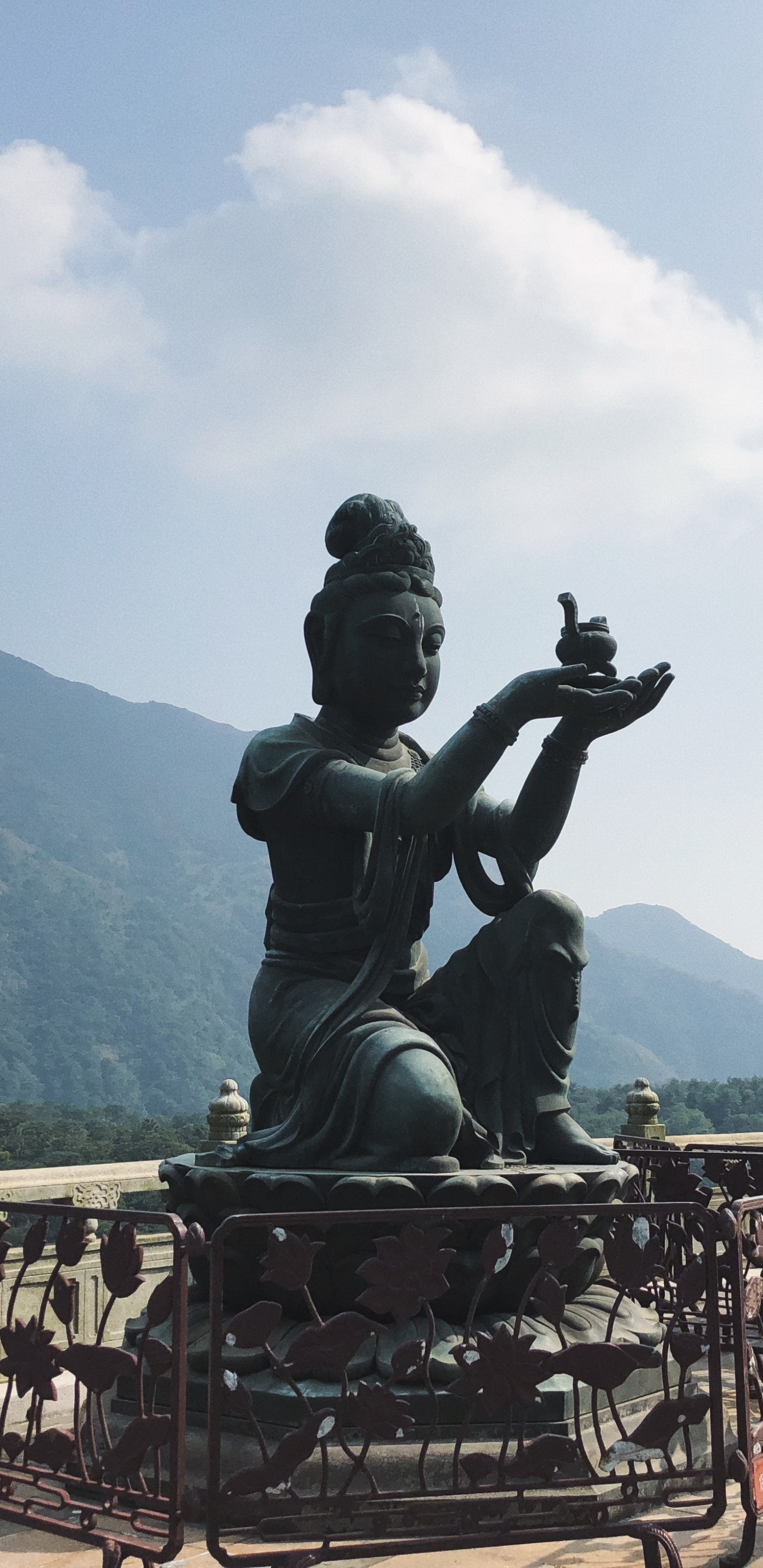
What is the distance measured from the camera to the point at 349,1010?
4.06 meters

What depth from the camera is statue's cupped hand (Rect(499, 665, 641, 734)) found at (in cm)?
391

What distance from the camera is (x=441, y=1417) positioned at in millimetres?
3301

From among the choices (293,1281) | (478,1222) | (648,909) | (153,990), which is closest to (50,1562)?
(293,1281)

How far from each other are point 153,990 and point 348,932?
8449 centimetres

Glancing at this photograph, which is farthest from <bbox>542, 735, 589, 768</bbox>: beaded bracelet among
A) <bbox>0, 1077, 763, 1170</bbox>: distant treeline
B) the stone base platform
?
<bbox>0, 1077, 763, 1170</bbox>: distant treeline

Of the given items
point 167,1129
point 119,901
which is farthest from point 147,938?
point 167,1129

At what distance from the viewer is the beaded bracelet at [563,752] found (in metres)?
4.37

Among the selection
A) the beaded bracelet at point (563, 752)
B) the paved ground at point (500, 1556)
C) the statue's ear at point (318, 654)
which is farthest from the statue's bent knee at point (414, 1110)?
the statue's ear at point (318, 654)

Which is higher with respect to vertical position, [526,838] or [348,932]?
[526,838]

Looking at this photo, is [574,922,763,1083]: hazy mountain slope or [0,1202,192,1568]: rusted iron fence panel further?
[574,922,763,1083]: hazy mountain slope

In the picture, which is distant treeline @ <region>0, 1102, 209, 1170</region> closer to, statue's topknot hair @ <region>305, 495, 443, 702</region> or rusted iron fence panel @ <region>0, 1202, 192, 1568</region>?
statue's topknot hair @ <region>305, 495, 443, 702</region>

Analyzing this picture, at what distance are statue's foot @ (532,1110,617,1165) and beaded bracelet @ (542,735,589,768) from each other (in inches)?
46.8

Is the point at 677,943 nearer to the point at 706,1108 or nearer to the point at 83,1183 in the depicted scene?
the point at 706,1108

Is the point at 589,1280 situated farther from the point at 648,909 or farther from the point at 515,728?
the point at 648,909
